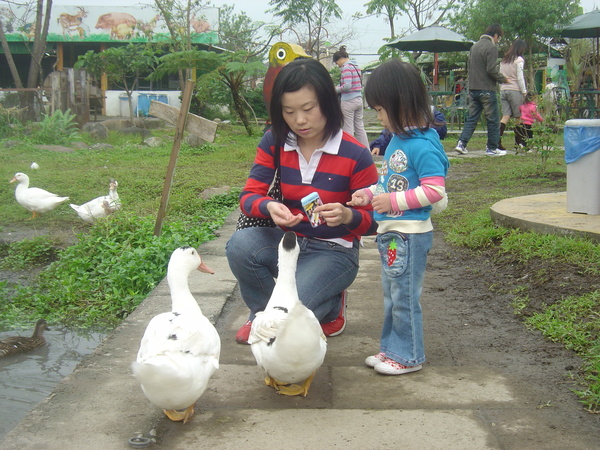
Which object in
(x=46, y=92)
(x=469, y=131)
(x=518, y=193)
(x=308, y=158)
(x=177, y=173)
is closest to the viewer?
(x=308, y=158)

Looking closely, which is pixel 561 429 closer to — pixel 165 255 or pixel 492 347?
pixel 492 347

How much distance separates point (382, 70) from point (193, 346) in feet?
4.77

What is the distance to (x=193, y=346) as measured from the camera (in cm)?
255

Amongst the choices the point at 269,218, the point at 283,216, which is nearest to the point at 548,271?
the point at 269,218

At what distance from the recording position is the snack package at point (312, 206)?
10.1 ft

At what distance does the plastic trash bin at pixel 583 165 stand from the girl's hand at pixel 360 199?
2.80 m

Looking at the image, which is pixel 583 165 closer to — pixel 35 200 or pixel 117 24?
pixel 35 200

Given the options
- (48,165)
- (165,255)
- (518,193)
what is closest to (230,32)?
(48,165)

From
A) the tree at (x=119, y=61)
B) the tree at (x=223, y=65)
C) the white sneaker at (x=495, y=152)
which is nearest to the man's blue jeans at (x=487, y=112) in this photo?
the white sneaker at (x=495, y=152)

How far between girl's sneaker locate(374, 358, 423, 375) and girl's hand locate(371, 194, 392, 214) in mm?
729

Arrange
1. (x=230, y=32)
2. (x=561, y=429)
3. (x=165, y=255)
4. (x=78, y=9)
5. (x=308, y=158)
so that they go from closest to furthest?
(x=561, y=429), (x=308, y=158), (x=165, y=255), (x=78, y=9), (x=230, y=32)

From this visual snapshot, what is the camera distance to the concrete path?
2.45m

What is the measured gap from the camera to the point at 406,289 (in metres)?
2.99

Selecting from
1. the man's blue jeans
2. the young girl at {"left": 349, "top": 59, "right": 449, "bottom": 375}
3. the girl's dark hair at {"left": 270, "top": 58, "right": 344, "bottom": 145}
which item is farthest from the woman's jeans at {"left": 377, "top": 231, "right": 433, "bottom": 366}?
the man's blue jeans
